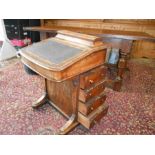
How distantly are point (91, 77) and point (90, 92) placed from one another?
0.15m

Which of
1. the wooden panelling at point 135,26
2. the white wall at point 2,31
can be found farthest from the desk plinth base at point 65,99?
the wooden panelling at point 135,26

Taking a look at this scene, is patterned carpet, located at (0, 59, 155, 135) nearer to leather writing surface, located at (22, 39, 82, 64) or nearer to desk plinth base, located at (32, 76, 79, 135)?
desk plinth base, located at (32, 76, 79, 135)

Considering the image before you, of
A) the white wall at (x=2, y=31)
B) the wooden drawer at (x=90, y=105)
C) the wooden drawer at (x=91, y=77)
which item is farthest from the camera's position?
the white wall at (x=2, y=31)

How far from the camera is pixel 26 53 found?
1.17 metres

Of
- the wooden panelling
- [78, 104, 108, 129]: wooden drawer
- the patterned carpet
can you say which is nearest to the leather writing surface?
[78, 104, 108, 129]: wooden drawer

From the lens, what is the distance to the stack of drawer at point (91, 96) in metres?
1.26

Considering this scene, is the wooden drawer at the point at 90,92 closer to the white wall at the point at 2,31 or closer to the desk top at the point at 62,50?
the desk top at the point at 62,50

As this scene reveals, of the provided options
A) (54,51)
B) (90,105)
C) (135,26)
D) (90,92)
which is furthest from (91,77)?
(135,26)

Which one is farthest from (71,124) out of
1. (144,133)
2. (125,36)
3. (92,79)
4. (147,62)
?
(147,62)

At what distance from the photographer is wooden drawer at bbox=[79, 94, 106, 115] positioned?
53.0 inches

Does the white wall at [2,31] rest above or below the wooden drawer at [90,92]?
above

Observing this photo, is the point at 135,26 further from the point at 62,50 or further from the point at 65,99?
the point at 62,50

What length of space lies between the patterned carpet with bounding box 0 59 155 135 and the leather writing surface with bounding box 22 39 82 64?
2.56ft

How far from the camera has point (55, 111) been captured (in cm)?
171
